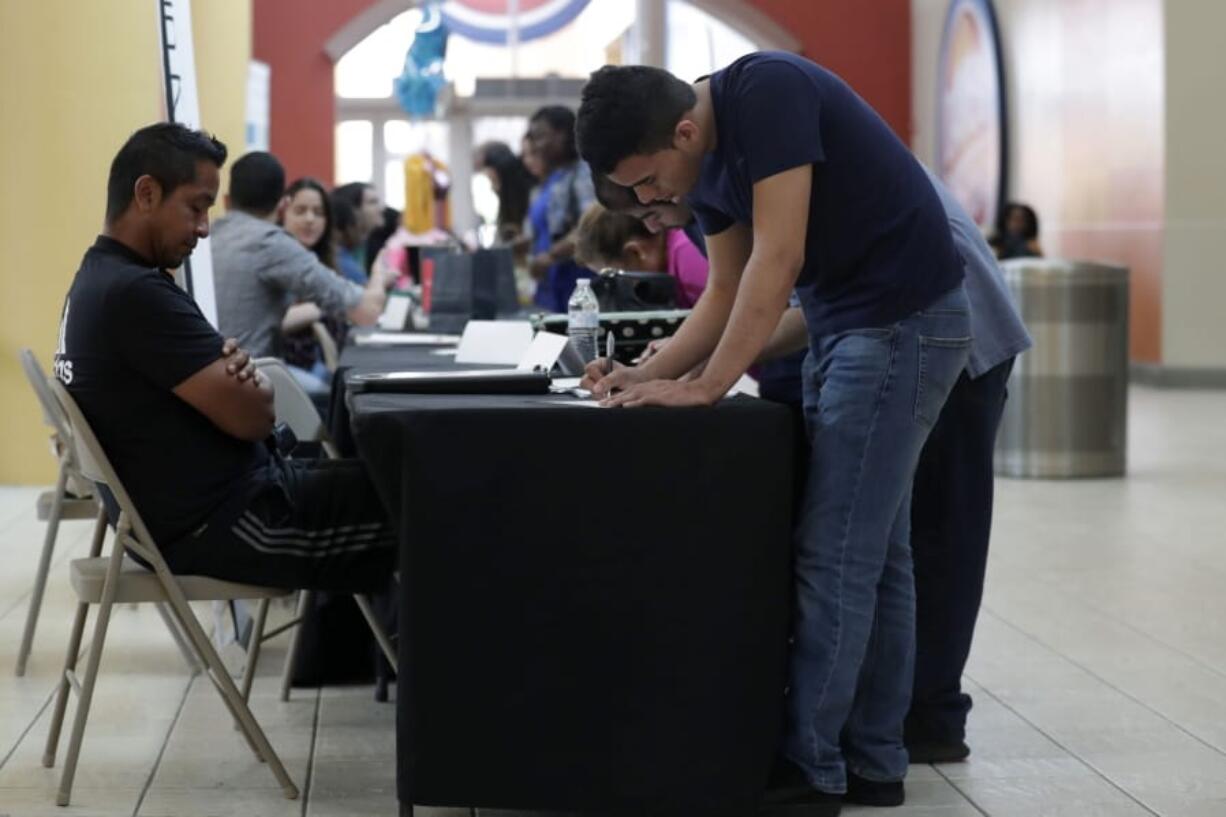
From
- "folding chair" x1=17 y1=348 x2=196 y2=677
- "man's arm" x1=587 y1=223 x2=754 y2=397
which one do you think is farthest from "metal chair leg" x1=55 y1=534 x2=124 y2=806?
"man's arm" x1=587 y1=223 x2=754 y2=397

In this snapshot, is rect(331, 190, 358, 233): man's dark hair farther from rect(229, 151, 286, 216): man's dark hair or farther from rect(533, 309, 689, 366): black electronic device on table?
rect(533, 309, 689, 366): black electronic device on table

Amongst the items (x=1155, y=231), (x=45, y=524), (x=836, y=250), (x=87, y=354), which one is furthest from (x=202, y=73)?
(x=1155, y=231)

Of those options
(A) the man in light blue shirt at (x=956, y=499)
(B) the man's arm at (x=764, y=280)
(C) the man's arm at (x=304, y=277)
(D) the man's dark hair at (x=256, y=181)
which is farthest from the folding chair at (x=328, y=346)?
(B) the man's arm at (x=764, y=280)

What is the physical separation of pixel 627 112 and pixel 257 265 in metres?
2.92

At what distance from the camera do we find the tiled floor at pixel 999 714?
10.4ft

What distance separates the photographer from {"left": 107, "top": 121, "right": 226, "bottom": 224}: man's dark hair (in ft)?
10.5

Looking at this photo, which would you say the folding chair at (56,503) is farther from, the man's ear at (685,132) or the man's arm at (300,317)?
the man's ear at (685,132)

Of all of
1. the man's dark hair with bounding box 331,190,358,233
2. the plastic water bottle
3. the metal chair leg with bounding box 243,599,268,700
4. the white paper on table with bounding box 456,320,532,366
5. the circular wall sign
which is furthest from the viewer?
the circular wall sign

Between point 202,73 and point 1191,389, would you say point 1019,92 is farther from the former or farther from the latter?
point 202,73

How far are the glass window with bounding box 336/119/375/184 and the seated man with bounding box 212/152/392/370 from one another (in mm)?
16234

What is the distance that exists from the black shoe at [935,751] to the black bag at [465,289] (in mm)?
2783

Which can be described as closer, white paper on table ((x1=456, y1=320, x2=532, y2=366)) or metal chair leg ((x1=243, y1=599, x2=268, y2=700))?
metal chair leg ((x1=243, y1=599, x2=268, y2=700))

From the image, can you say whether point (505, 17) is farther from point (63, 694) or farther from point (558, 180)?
point (63, 694)

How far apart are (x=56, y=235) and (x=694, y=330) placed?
494 centimetres
